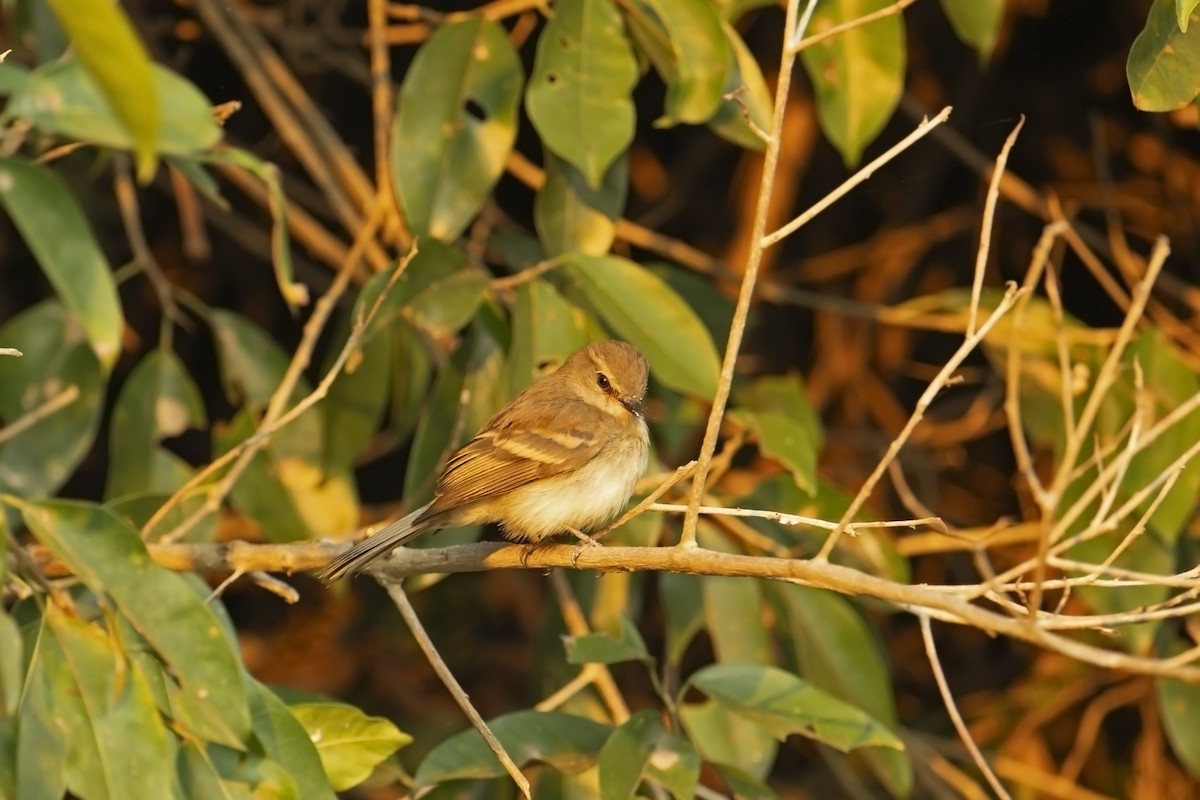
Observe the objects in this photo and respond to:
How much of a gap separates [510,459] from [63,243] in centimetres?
155

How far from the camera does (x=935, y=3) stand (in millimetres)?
6246

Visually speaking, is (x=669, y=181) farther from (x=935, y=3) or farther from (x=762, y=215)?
(x=762, y=215)

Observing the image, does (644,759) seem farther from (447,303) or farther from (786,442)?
(447,303)

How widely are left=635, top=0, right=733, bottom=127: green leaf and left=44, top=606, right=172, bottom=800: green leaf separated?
1.89m

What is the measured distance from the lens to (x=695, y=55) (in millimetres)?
3744

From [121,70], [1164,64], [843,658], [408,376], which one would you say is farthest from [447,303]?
[121,70]

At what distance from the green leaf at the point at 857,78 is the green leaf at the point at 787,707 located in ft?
4.78

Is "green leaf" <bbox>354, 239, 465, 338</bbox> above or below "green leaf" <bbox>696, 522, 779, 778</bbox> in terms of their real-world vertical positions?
above

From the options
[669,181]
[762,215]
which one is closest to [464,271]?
[762,215]

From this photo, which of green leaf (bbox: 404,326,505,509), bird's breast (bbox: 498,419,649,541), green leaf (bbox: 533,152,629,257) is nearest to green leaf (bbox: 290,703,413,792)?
bird's breast (bbox: 498,419,649,541)

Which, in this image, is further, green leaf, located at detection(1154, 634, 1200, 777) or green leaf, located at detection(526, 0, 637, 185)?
green leaf, located at detection(1154, 634, 1200, 777)

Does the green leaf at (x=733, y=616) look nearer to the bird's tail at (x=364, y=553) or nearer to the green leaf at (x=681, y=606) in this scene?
the green leaf at (x=681, y=606)

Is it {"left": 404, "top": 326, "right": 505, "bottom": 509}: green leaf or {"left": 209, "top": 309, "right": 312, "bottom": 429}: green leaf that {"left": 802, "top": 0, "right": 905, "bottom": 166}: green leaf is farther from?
{"left": 209, "top": 309, "right": 312, "bottom": 429}: green leaf

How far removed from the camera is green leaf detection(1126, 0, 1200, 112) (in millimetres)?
3141
